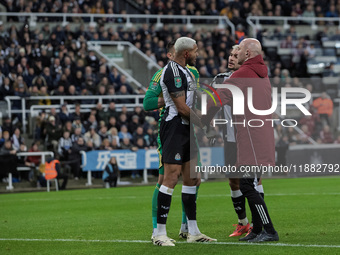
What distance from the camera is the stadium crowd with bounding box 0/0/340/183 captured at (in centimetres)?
2284

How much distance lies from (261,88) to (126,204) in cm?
727

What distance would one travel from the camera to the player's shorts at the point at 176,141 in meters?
→ 8.47

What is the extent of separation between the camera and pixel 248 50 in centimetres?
865

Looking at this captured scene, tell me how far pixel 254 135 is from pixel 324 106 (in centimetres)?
1964

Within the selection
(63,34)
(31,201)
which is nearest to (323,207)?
(31,201)

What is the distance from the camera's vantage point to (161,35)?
2980cm

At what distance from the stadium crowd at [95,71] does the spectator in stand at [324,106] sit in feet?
0.12

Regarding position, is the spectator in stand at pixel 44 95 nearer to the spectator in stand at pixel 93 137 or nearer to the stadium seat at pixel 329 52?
the spectator in stand at pixel 93 137

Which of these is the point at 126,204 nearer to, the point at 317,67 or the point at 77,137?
the point at 77,137

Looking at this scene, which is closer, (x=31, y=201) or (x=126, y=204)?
(x=126, y=204)

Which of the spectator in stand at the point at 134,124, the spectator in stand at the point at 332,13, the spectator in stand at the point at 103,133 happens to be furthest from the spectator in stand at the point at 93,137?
the spectator in stand at the point at 332,13

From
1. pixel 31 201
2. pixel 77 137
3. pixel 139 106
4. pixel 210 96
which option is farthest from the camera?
pixel 139 106

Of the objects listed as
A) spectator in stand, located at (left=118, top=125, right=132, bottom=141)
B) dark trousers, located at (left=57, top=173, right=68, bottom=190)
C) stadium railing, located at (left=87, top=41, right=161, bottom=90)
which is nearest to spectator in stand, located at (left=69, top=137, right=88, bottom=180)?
dark trousers, located at (left=57, top=173, right=68, bottom=190)

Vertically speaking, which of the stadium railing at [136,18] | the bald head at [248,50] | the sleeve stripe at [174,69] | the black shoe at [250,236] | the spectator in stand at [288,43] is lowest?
the black shoe at [250,236]
